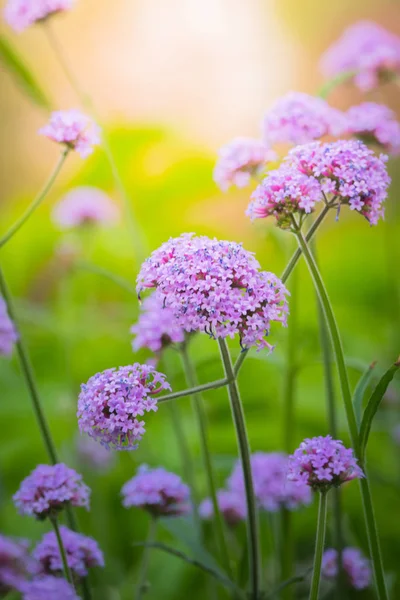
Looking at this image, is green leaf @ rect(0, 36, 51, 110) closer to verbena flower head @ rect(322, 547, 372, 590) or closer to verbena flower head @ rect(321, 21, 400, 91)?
verbena flower head @ rect(321, 21, 400, 91)

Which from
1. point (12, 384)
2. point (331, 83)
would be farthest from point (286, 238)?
point (12, 384)

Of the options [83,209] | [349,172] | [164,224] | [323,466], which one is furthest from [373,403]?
[164,224]

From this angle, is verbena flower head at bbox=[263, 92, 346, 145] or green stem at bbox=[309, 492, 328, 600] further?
verbena flower head at bbox=[263, 92, 346, 145]

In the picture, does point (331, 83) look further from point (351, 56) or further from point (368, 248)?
point (368, 248)

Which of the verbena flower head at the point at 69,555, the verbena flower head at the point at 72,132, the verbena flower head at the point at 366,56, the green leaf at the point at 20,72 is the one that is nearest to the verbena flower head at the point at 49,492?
the verbena flower head at the point at 69,555

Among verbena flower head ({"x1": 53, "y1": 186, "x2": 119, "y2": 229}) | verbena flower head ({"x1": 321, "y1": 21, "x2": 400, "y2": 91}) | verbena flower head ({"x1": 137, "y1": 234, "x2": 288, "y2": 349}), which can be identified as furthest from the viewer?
verbena flower head ({"x1": 53, "y1": 186, "x2": 119, "y2": 229})

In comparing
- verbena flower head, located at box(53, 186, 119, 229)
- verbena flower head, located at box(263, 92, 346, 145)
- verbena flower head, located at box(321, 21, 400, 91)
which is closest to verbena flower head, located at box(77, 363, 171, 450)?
verbena flower head, located at box(263, 92, 346, 145)
